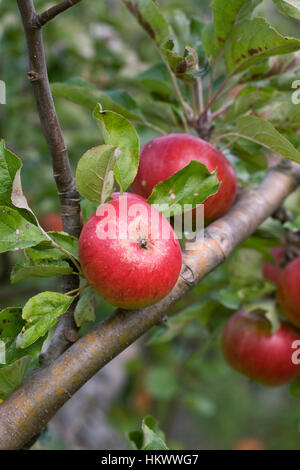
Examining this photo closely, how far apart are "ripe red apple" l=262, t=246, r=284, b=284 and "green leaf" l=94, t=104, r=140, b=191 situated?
54cm

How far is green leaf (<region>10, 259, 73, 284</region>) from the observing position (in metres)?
0.59

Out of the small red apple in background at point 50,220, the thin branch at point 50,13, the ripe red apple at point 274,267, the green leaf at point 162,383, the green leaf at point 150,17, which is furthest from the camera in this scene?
the green leaf at point 162,383

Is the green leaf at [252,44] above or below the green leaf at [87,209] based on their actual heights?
above

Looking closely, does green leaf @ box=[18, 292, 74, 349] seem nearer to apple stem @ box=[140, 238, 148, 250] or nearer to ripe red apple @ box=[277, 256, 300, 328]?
apple stem @ box=[140, 238, 148, 250]

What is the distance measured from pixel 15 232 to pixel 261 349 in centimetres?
60

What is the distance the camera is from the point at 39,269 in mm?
598

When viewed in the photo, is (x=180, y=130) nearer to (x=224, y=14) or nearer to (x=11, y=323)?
(x=224, y=14)

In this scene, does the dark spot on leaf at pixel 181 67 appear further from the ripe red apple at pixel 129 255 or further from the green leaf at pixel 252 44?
the ripe red apple at pixel 129 255

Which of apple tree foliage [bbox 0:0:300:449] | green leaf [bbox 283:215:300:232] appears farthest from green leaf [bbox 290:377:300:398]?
green leaf [bbox 283:215:300:232]

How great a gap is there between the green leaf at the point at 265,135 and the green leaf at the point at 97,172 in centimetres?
22

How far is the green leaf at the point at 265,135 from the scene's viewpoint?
2.18ft

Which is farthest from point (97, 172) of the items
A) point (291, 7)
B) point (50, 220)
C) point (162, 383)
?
point (162, 383)

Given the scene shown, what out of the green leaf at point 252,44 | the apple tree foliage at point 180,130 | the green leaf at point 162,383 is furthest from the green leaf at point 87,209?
the green leaf at point 162,383
